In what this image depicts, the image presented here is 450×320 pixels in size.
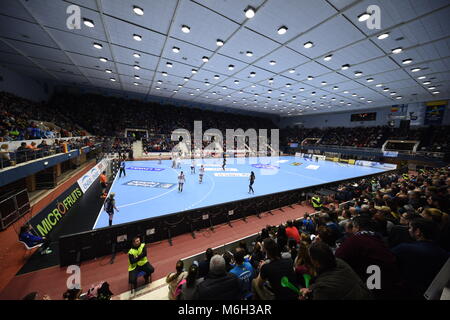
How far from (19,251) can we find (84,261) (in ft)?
7.89

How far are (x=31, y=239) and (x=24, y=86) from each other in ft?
71.8

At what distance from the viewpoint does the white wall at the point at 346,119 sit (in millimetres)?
23031

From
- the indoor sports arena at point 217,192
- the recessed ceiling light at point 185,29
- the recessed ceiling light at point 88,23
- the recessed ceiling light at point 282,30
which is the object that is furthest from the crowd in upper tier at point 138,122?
the recessed ceiling light at point 282,30

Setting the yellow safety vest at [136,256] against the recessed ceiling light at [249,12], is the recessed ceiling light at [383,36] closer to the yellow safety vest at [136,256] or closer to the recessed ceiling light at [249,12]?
the recessed ceiling light at [249,12]

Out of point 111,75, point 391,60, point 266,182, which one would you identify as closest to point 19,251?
point 266,182

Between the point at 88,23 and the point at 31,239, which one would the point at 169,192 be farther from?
the point at 88,23

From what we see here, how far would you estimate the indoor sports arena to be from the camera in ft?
8.64

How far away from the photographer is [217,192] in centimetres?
1234

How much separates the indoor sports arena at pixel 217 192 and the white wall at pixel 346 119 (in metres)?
6.90

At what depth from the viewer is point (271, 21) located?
715 cm

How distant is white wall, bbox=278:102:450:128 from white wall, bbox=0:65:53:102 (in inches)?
1806
